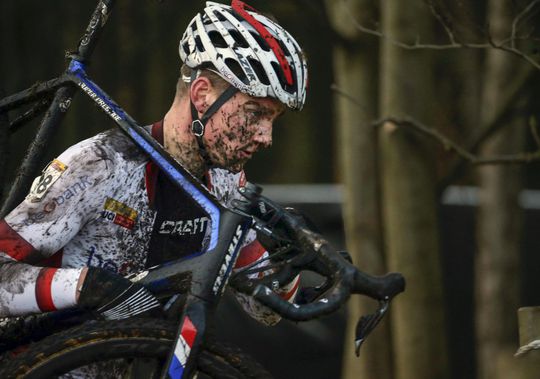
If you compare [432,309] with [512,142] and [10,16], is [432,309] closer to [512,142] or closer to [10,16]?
[512,142]

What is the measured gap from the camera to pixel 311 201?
26.1 feet

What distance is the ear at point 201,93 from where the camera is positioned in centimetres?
404

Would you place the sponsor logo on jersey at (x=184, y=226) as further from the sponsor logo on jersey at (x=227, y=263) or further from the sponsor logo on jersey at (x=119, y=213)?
the sponsor logo on jersey at (x=227, y=263)

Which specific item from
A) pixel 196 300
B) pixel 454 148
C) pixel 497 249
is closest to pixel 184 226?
pixel 196 300

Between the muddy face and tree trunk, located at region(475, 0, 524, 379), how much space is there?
2540mm

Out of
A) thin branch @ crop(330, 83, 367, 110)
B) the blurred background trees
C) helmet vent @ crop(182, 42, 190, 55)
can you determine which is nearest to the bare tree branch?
the blurred background trees

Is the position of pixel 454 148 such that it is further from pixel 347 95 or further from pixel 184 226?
pixel 184 226

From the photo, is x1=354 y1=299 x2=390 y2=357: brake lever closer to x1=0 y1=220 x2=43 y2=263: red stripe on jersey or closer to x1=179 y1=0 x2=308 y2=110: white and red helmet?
x1=179 y1=0 x2=308 y2=110: white and red helmet

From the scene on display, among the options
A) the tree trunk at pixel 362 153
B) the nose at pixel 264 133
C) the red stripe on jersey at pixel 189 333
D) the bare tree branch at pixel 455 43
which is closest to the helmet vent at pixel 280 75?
the nose at pixel 264 133

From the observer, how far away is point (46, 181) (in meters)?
3.78

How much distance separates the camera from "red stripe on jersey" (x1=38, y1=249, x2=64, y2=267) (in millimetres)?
3951

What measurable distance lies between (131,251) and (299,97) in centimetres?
63

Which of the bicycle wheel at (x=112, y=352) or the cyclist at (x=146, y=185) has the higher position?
the cyclist at (x=146, y=185)

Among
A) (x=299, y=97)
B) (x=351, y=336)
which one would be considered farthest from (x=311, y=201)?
(x=299, y=97)
